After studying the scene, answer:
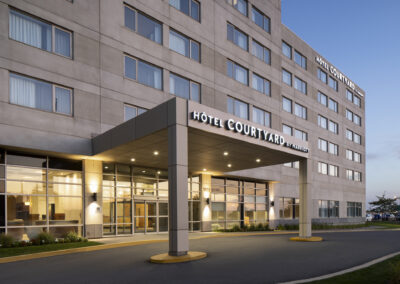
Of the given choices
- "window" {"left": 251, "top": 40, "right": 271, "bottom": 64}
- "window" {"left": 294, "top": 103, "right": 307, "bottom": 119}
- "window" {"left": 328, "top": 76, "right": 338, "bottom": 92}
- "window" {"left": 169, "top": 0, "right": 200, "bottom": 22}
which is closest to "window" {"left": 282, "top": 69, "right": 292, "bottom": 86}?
"window" {"left": 294, "top": 103, "right": 307, "bottom": 119}

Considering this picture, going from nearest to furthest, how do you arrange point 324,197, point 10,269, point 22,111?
point 10,269, point 22,111, point 324,197

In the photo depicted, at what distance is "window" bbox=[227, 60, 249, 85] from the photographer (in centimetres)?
3064

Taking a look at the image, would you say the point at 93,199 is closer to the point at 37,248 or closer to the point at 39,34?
the point at 37,248

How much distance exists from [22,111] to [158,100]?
8.94 meters

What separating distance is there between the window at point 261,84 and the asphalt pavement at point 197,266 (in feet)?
65.1

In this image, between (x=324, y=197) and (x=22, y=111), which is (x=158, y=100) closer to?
(x=22, y=111)

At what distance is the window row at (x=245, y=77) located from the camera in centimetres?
3080

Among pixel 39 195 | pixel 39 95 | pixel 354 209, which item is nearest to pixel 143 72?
pixel 39 95

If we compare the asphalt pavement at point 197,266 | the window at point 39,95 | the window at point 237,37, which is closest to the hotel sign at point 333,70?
the window at point 237,37

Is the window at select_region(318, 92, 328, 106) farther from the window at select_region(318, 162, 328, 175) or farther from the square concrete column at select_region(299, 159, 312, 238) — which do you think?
the square concrete column at select_region(299, 159, 312, 238)

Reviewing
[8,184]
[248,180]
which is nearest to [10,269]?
[8,184]

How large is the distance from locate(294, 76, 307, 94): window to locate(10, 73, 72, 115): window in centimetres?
2900

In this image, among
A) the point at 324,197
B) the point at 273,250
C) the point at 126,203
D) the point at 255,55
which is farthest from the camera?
the point at 324,197

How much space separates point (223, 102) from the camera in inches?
1153
